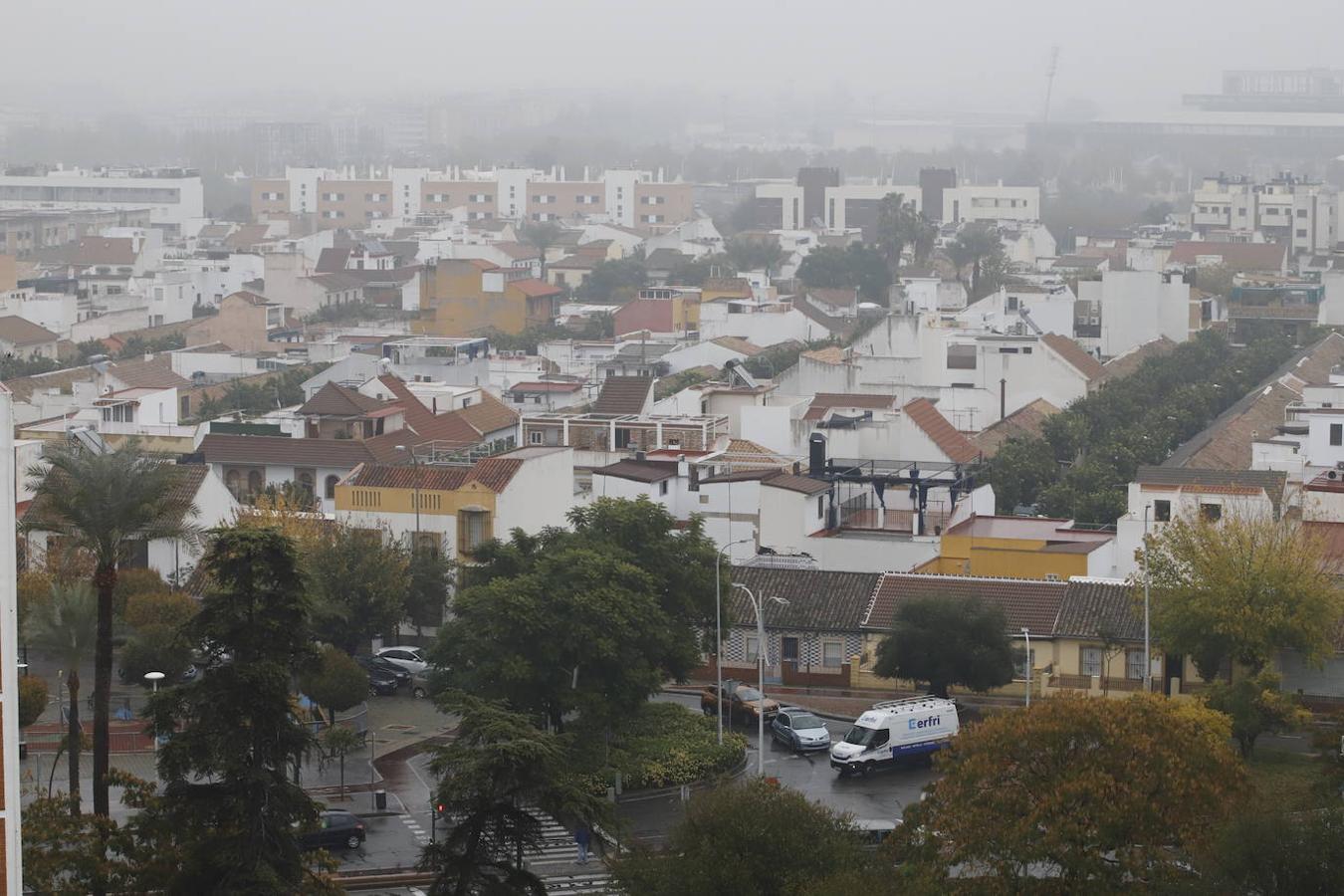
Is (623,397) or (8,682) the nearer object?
(8,682)

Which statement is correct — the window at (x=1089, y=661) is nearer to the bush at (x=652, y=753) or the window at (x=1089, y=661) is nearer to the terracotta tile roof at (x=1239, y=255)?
the bush at (x=652, y=753)

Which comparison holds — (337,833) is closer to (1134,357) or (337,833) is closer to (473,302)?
(1134,357)

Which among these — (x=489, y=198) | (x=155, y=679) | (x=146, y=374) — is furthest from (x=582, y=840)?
(x=489, y=198)

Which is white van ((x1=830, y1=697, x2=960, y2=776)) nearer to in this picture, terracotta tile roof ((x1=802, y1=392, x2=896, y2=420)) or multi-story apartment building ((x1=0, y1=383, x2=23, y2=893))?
multi-story apartment building ((x1=0, y1=383, x2=23, y2=893))

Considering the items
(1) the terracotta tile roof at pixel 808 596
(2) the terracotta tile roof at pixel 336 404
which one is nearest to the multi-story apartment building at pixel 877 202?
(2) the terracotta tile roof at pixel 336 404

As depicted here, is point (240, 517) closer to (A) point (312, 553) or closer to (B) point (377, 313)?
(A) point (312, 553)

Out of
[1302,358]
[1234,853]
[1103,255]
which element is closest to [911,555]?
Result: [1234,853]
